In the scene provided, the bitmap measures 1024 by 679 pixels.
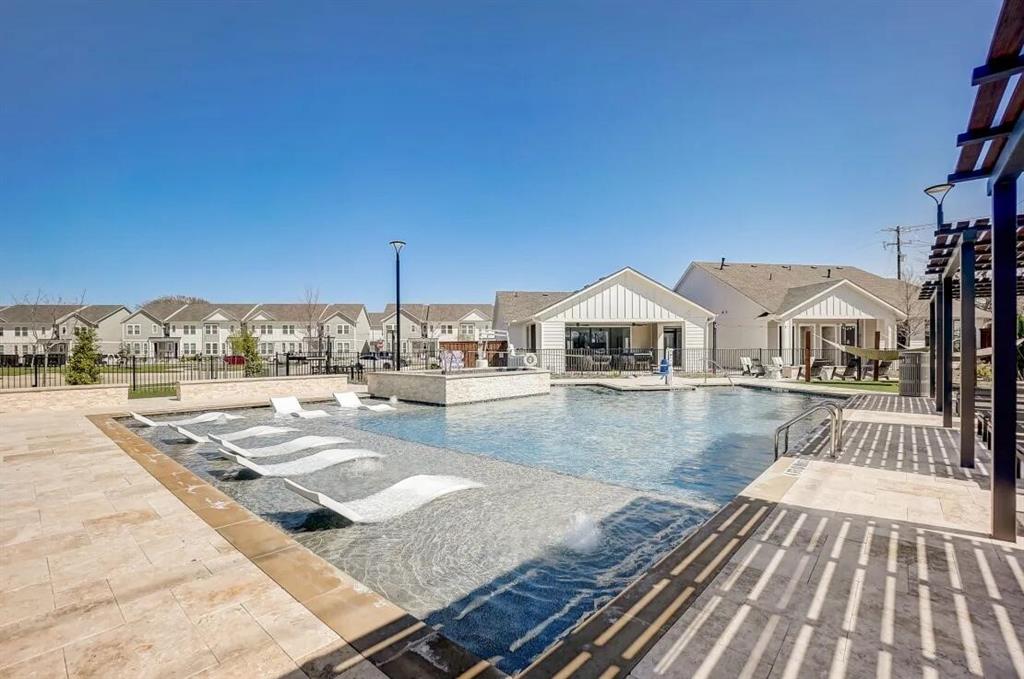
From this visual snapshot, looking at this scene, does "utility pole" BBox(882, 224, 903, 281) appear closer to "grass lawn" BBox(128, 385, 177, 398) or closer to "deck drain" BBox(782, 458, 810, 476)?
"deck drain" BBox(782, 458, 810, 476)

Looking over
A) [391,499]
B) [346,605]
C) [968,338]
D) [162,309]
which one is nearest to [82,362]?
[391,499]

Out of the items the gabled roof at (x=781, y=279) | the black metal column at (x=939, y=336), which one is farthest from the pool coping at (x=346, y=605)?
the gabled roof at (x=781, y=279)

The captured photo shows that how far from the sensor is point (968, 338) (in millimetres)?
4941

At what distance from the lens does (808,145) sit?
15.9m

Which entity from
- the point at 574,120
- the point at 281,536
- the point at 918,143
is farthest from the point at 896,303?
the point at 281,536

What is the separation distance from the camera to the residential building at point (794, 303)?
25.3 meters

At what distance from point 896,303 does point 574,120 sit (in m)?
24.3

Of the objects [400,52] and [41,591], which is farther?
[400,52]

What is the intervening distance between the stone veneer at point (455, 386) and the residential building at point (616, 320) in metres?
7.04

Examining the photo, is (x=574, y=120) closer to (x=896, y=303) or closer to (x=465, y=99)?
(x=465, y=99)

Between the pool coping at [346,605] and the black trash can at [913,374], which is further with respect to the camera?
the black trash can at [913,374]

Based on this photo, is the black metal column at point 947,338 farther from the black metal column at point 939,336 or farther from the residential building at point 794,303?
the residential building at point 794,303

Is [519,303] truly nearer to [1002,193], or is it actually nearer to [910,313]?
[910,313]

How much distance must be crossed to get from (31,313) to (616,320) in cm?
7364
